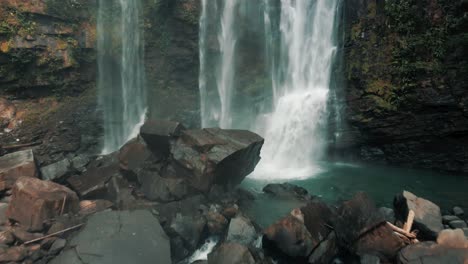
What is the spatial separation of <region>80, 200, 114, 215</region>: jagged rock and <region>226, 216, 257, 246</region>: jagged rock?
4858mm

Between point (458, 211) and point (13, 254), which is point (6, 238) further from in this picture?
point (458, 211)

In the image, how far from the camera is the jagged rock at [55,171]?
13.0m

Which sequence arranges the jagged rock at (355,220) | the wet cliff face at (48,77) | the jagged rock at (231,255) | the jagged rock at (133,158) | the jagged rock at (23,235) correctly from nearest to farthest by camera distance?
the jagged rock at (231,255), the jagged rock at (355,220), the jagged rock at (23,235), the jagged rock at (133,158), the wet cliff face at (48,77)

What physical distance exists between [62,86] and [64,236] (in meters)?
10.8

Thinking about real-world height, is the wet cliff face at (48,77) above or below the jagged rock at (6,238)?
above

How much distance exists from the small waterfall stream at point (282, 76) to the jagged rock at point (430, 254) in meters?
8.63

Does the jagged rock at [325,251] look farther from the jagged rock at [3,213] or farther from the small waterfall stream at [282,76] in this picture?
Result: the jagged rock at [3,213]

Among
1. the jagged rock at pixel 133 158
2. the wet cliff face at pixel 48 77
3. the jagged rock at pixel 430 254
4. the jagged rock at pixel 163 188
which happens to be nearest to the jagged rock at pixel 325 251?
the jagged rock at pixel 430 254

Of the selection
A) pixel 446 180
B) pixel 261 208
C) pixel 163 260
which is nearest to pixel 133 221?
pixel 163 260

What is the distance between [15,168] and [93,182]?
2.88 meters

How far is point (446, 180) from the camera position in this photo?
49.2 feet

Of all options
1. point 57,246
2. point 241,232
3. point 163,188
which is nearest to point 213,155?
point 163,188

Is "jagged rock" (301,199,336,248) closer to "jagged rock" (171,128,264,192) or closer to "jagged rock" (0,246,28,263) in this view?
"jagged rock" (171,128,264,192)

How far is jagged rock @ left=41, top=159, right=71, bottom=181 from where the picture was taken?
12977 mm
